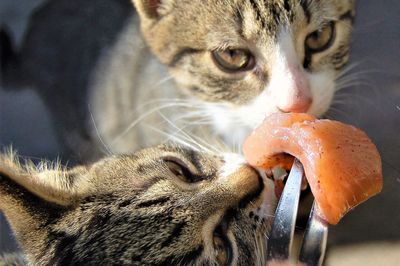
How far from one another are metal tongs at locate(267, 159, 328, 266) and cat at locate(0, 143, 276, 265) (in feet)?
0.23

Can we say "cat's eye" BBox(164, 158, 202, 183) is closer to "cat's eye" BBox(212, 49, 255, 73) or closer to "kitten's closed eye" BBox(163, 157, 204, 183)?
"kitten's closed eye" BBox(163, 157, 204, 183)

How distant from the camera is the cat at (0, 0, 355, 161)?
Answer: 3.10ft

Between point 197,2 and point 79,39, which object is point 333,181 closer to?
point 197,2

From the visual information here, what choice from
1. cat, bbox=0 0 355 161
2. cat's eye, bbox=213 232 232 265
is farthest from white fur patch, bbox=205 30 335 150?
cat's eye, bbox=213 232 232 265

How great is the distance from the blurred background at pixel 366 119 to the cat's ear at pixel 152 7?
22cm

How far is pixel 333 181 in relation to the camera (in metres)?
0.72

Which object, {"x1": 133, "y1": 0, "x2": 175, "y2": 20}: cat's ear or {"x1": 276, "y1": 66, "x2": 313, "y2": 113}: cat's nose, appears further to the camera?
{"x1": 133, "y1": 0, "x2": 175, "y2": 20}: cat's ear

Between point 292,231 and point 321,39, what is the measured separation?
39cm

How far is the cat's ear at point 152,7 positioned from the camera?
1.04m

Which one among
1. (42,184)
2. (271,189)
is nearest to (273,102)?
(271,189)

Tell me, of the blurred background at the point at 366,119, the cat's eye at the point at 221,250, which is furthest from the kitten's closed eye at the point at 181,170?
the blurred background at the point at 366,119

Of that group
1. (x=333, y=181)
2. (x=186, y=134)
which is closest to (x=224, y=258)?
(x=333, y=181)

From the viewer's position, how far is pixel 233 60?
97cm

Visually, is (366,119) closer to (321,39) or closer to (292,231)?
(321,39)
